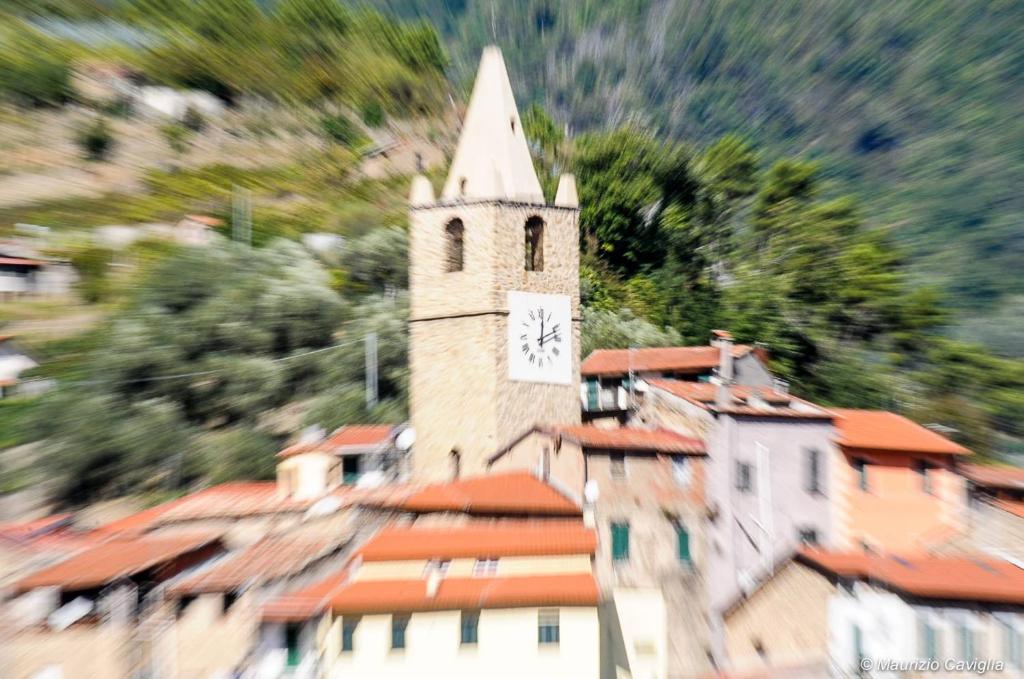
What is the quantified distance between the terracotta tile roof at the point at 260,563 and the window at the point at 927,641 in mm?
8647

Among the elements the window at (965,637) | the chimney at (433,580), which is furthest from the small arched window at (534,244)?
the window at (965,637)

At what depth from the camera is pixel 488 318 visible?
1418 cm

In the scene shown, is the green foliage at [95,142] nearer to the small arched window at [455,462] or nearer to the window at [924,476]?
the small arched window at [455,462]

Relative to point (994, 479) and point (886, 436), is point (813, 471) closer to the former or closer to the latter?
point (886, 436)

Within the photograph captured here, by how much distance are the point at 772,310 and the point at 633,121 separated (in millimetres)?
12431

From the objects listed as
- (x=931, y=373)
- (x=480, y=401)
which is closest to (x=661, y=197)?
(x=931, y=373)

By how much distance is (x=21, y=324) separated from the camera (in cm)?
2211

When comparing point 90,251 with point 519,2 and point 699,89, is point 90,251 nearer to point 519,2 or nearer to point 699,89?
point 519,2

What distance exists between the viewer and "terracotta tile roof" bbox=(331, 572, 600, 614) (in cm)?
952

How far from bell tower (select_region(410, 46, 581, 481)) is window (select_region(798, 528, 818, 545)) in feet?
16.2

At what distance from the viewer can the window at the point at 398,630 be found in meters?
9.56

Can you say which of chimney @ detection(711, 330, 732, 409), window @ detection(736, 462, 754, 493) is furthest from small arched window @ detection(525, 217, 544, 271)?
window @ detection(736, 462, 754, 493)

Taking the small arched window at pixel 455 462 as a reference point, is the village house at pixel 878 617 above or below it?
below

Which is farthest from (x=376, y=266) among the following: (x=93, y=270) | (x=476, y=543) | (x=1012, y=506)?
(x=1012, y=506)
